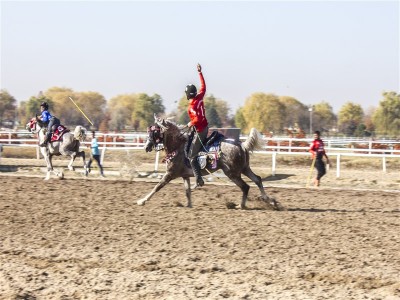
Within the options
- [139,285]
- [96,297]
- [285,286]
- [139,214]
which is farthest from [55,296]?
[139,214]

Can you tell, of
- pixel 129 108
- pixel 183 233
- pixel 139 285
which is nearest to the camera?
pixel 139 285

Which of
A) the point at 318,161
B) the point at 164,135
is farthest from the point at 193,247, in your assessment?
the point at 318,161

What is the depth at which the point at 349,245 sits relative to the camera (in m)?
10.3

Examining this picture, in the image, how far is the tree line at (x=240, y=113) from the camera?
11544 cm

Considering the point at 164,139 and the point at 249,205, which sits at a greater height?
the point at 164,139

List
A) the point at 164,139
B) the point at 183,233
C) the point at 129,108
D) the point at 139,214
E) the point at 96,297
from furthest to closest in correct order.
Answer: the point at 129,108
the point at 164,139
the point at 139,214
the point at 183,233
the point at 96,297

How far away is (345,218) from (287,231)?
2.14m

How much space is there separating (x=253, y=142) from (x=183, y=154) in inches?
53.7

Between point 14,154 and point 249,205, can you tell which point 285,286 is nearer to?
point 249,205

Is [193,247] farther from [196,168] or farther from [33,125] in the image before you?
[33,125]

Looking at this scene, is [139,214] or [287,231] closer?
[287,231]

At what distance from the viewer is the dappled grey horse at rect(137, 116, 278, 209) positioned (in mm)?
14289

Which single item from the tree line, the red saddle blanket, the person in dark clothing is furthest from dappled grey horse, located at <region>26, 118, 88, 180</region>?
the tree line

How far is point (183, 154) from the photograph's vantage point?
14414mm
